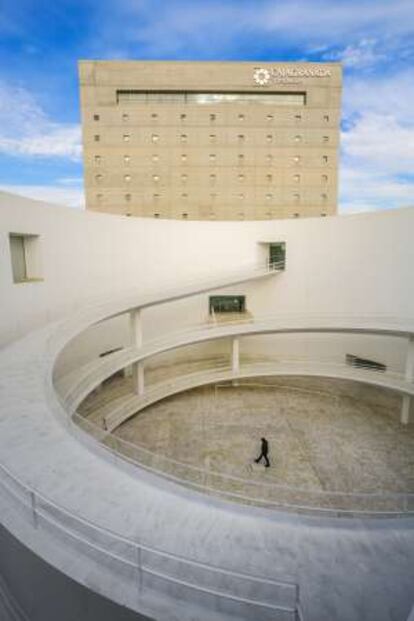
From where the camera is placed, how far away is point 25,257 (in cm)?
1341

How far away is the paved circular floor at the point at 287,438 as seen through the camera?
1195 cm

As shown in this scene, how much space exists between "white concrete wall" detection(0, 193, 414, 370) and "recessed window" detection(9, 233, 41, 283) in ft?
0.99

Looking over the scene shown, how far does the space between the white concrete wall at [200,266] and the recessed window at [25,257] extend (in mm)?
301

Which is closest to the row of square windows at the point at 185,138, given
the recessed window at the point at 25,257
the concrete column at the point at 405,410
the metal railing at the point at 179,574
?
the recessed window at the point at 25,257

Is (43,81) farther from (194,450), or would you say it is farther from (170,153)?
(194,450)

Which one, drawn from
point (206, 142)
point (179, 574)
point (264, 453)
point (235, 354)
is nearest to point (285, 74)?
point (206, 142)

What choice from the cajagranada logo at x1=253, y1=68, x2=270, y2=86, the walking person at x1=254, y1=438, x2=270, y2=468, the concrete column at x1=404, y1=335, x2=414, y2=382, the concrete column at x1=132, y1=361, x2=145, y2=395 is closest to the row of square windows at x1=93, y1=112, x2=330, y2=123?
the cajagranada logo at x1=253, y1=68, x2=270, y2=86

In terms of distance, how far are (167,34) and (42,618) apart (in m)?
18.4

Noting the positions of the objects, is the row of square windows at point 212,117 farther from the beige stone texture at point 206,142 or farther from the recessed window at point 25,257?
the recessed window at point 25,257

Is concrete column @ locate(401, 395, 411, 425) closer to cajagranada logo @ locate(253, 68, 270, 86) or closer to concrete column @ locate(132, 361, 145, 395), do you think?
concrete column @ locate(132, 361, 145, 395)

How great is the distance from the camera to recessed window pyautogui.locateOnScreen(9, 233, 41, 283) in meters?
12.7

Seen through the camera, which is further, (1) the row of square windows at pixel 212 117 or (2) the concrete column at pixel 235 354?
(1) the row of square windows at pixel 212 117

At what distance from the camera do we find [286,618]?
2.89 m

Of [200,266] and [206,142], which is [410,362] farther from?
[206,142]
